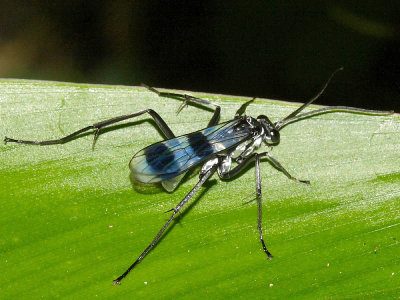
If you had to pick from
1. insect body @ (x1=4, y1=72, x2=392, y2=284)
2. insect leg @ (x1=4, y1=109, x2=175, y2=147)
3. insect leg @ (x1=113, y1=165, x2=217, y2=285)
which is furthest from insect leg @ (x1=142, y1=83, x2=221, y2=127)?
insect leg @ (x1=113, y1=165, x2=217, y2=285)

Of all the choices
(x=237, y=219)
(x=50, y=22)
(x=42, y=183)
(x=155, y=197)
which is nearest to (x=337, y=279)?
(x=237, y=219)

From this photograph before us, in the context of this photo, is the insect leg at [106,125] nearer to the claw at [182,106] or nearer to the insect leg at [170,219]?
the claw at [182,106]

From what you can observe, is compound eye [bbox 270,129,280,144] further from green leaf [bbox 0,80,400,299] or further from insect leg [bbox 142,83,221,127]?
insect leg [bbox 142,83,221,127]

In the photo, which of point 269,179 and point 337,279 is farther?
point 269,179

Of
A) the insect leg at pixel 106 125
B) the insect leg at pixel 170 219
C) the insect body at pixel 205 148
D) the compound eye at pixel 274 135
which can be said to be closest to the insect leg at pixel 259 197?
the insect body at pixel 205 148

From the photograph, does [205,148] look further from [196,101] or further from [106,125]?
[106,125]

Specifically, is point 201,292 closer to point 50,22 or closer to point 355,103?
point 355,103
